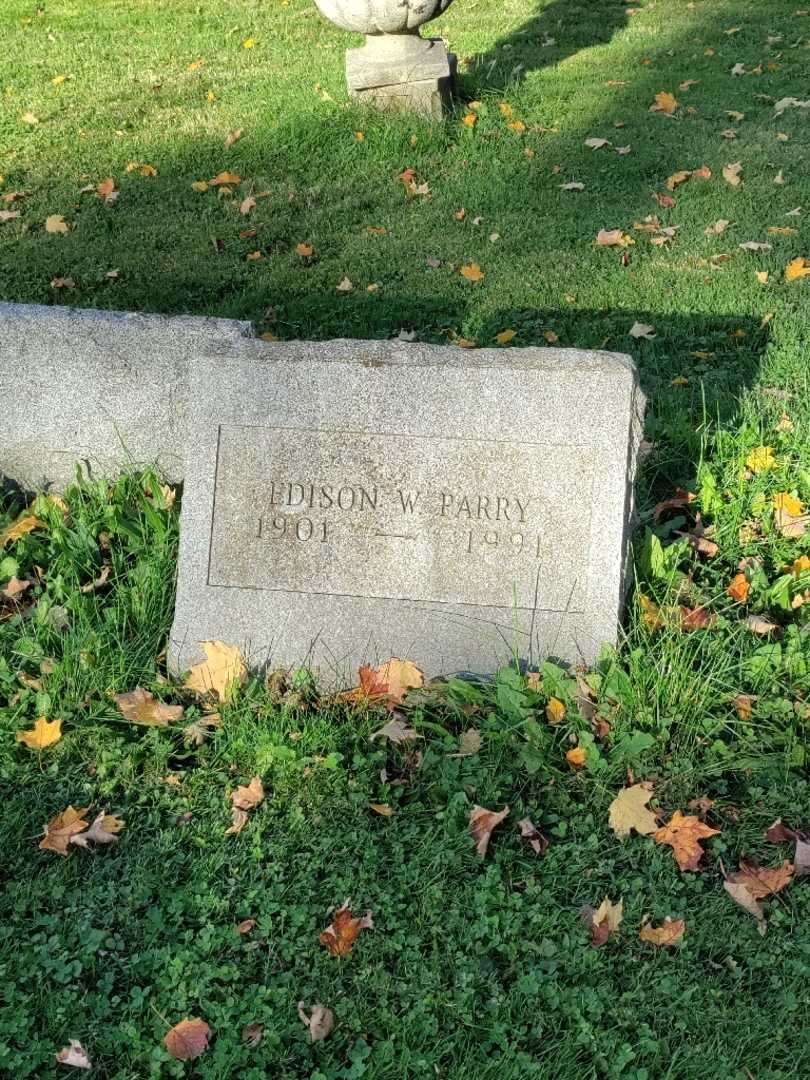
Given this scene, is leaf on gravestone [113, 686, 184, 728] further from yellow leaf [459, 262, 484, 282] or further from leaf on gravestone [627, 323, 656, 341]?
yellow leaf [459, 262, 484, 282]

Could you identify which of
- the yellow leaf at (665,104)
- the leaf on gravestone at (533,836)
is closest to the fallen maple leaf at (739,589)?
the leaf on gravestone at (533,836)

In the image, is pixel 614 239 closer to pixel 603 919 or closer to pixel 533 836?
pixel 533 836

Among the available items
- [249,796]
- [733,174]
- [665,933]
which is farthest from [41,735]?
[733,174]

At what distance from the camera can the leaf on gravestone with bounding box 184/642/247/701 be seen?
10.8ft

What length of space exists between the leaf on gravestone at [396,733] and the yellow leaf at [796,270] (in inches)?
147

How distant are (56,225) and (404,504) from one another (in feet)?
14.1

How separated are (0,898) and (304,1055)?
90cm

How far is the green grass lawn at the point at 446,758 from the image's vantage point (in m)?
2.37

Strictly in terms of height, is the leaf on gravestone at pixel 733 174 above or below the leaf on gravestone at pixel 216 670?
above

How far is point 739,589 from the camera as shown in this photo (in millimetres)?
3496

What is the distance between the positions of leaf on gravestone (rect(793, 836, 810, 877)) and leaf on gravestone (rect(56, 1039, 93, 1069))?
173 cm

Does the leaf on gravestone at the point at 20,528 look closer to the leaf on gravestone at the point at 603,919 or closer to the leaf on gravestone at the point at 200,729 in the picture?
the leaf on gravestone at the point at 200,729

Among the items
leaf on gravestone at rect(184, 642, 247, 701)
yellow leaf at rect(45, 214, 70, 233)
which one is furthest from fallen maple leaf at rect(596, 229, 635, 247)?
leaf on gravestone at rect(184, 642, 247, 701)

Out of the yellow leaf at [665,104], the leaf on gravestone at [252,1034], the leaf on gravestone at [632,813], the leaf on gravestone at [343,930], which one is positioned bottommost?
the leaf on gravestone at [252,1034]
